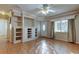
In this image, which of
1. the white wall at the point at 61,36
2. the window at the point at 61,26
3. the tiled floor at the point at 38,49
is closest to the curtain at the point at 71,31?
the window at the point at 61,26

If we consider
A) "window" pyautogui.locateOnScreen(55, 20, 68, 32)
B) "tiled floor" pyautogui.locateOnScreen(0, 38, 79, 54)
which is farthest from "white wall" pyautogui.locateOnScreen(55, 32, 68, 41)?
"tiled floor" pyautogui.locateOnScreen(0, 38, 79, 54)

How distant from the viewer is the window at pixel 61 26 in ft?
25.0

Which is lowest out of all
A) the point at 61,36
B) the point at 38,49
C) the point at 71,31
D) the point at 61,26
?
the point at 38,49

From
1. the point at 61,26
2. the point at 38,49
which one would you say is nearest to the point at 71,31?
Result: the point at 61,26

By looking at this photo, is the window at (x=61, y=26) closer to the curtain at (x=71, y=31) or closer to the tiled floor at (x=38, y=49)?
the curtain at (x=71, y=31)

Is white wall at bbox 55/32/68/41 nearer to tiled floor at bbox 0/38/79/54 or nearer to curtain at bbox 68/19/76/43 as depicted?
curtain at bbox 68/19/76/43

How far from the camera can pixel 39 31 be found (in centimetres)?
943

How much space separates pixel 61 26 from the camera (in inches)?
319

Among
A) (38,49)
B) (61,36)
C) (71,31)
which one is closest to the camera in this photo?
(38,49)

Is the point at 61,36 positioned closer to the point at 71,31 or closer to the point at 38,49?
the point at 71,31

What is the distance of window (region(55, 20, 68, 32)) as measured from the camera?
300 inches

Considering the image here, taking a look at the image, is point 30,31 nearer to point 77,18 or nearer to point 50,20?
point 50,20
